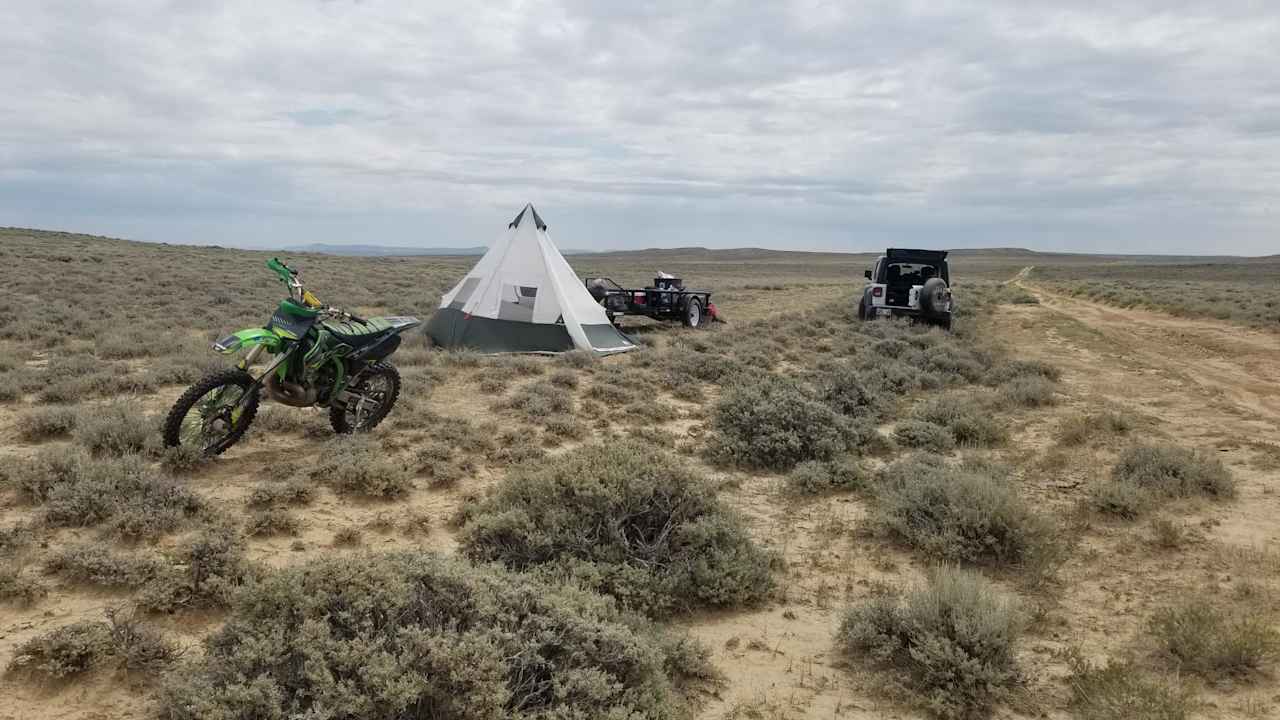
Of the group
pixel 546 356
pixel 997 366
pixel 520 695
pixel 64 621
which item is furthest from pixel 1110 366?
pixel 64 621

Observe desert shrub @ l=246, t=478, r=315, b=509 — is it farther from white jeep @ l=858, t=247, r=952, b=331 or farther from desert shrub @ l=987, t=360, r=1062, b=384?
white jeep @ l=858, t=247, r=952, b=331

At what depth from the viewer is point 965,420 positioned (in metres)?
8.74

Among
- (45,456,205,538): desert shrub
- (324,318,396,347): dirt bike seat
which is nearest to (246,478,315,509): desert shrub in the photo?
(45,456,205,538): desert shrub

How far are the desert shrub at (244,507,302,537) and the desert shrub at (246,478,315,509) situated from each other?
263 mm

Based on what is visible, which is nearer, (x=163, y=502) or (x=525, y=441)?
(x=163, y=502)

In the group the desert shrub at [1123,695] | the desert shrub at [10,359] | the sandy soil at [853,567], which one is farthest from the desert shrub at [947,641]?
the desert shrub at [10,359]

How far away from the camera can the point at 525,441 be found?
7.87m

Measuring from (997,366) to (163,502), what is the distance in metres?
12.2

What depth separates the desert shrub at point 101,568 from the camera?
4.38 metres

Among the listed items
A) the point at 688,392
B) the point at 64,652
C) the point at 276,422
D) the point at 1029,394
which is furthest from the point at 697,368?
the point at 64,652

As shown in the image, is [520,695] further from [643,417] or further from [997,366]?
[997,366]

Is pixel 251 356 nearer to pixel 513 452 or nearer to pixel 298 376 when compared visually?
pixel 298 376

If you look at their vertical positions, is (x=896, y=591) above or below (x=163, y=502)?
below

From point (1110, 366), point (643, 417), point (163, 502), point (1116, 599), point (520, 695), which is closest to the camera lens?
point (520, 695)
